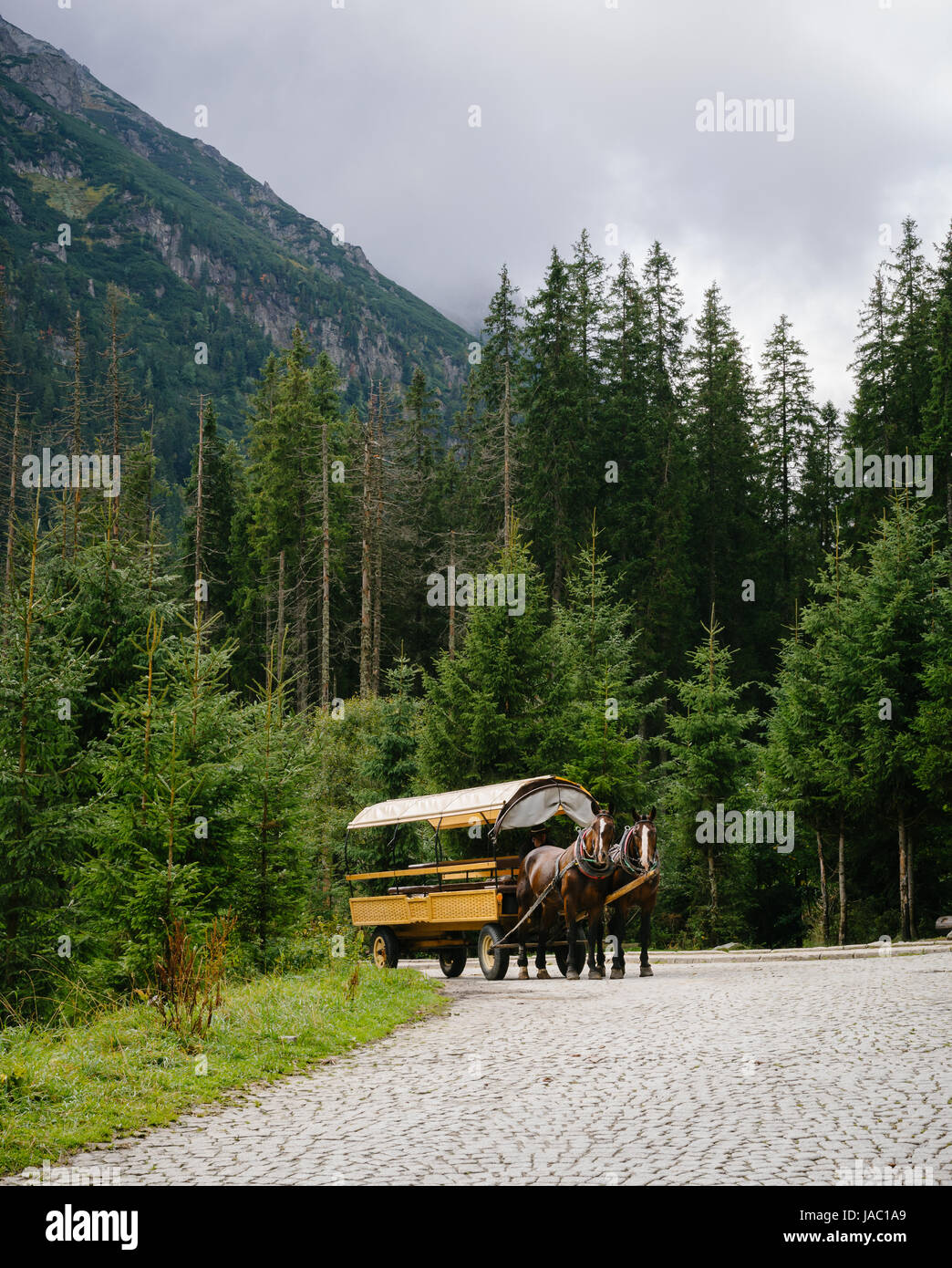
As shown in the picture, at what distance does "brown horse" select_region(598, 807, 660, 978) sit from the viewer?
1819cm

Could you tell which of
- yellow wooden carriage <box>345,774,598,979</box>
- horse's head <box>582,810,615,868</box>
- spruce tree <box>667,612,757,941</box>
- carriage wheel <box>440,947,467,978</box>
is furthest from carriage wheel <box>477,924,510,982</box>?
spruce tree <box>667,612,757,941</box>

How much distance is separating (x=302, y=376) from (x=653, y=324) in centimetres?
1969

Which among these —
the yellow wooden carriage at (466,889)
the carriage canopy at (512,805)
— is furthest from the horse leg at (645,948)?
the yellow wooden carriage at (466,889)

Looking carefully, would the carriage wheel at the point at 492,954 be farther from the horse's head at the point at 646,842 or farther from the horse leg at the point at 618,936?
the horse's head at the point at 646,842

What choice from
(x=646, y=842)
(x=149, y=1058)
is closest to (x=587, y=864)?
(x=646, y=842)

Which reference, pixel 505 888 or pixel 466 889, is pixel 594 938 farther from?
pixel 466 889

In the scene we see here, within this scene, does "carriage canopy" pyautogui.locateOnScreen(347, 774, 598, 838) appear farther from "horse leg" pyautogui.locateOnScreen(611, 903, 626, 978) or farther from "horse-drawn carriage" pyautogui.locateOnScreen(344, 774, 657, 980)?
"horse leg" pyautogui.locateOnScreen(611, 903, 626, 978)

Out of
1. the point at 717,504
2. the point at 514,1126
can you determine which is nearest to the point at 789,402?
the point at 717,504

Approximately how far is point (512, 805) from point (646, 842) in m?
2.86

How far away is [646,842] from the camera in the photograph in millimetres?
18078

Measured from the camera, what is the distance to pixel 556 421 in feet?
176

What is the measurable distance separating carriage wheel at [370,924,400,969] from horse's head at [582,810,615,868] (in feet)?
17.8

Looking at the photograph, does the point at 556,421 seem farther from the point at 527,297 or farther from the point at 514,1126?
the point at 514,1126

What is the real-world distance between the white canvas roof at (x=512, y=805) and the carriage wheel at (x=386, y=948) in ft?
7.28
